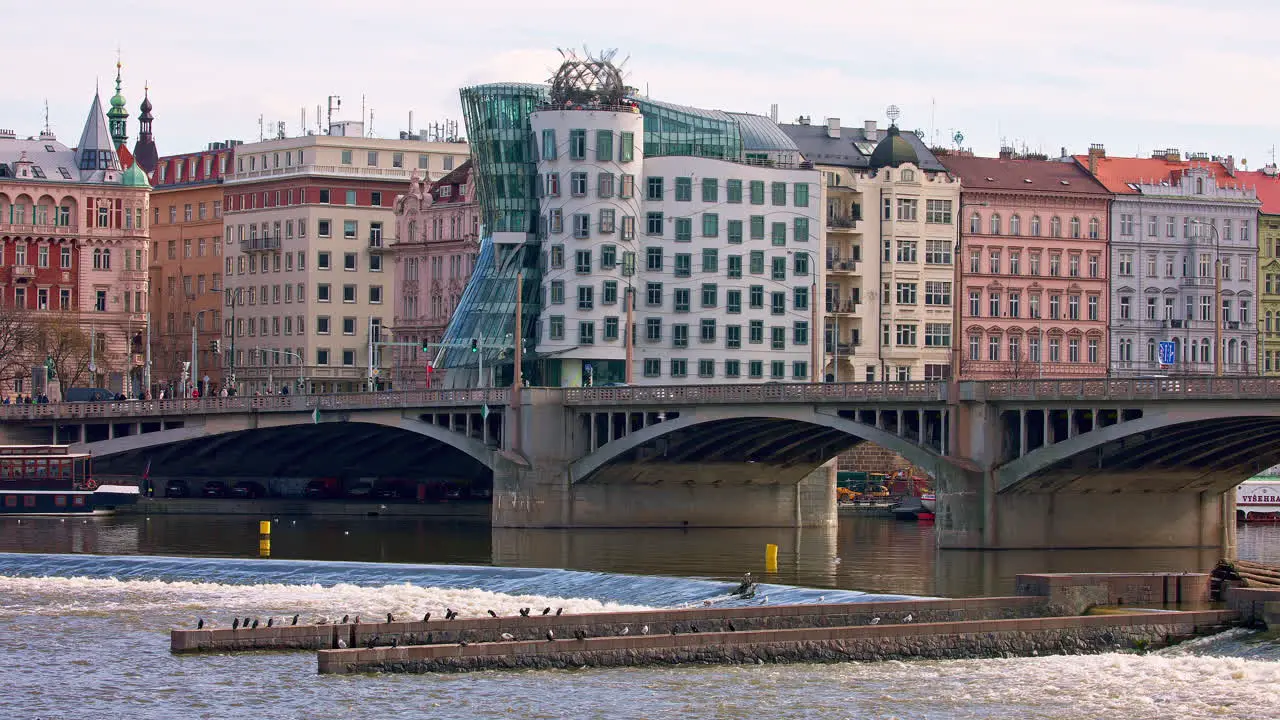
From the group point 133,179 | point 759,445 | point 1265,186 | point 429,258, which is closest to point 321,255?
point 429,258

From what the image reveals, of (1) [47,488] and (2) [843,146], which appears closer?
(1) [47,488]

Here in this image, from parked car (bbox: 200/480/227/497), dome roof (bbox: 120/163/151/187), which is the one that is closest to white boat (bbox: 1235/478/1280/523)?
parked car (bbox: 200/480/227/497)

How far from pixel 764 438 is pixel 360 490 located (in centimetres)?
3386

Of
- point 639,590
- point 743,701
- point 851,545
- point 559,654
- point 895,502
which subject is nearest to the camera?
point 743,701

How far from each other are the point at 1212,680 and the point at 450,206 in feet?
370

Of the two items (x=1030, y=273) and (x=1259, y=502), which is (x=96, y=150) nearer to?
(x=1030, y=273)

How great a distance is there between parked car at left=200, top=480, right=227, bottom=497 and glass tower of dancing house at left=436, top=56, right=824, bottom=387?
14409 millimetres

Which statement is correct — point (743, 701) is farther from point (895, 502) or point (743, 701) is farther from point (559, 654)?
point (895, 502)

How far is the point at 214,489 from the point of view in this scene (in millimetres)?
140625

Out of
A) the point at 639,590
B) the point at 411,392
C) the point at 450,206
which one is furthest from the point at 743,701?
the point at 450,206

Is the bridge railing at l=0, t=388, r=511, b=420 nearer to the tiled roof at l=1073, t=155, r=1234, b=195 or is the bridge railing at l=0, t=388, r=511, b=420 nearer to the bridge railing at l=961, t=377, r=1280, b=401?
the bridge railing at l=961, t=377, r=1280, b=401

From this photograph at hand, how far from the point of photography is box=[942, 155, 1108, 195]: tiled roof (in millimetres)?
162125

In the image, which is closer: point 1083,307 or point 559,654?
point 559,654

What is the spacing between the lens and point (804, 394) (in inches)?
4163
